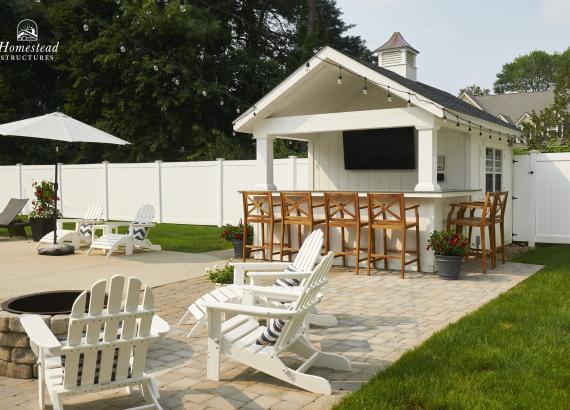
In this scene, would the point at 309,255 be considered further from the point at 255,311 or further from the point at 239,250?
the point at 239,250

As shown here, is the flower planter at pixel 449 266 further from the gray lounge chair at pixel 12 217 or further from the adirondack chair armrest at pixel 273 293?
the gray lounge chair at pixel 12 217

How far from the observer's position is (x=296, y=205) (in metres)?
9.76

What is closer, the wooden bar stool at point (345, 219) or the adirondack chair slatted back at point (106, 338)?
the adirondack chair slatted back at point (106, 338)

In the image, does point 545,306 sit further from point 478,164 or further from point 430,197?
point 478,164

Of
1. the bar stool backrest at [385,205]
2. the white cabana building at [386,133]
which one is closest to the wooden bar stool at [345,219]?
the bar stool backrest at [385,205]

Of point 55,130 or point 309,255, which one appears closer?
point 309,255

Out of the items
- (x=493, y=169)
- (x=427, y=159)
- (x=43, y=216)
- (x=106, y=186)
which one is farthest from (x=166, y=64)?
(x=427, y=159)

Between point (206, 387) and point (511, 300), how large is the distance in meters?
4.14

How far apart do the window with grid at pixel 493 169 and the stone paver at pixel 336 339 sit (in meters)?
2.79

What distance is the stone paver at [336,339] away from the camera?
13.0 feet

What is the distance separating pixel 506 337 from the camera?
5.16m

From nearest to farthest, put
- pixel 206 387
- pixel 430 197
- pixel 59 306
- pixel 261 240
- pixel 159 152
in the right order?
pixel 206 387 < pixel 59 306 < pixel 430 197 < pixel 261 240 < pixel 159 152

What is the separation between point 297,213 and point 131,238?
3.46m

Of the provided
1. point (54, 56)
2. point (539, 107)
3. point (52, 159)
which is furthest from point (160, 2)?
point (539, 107)
